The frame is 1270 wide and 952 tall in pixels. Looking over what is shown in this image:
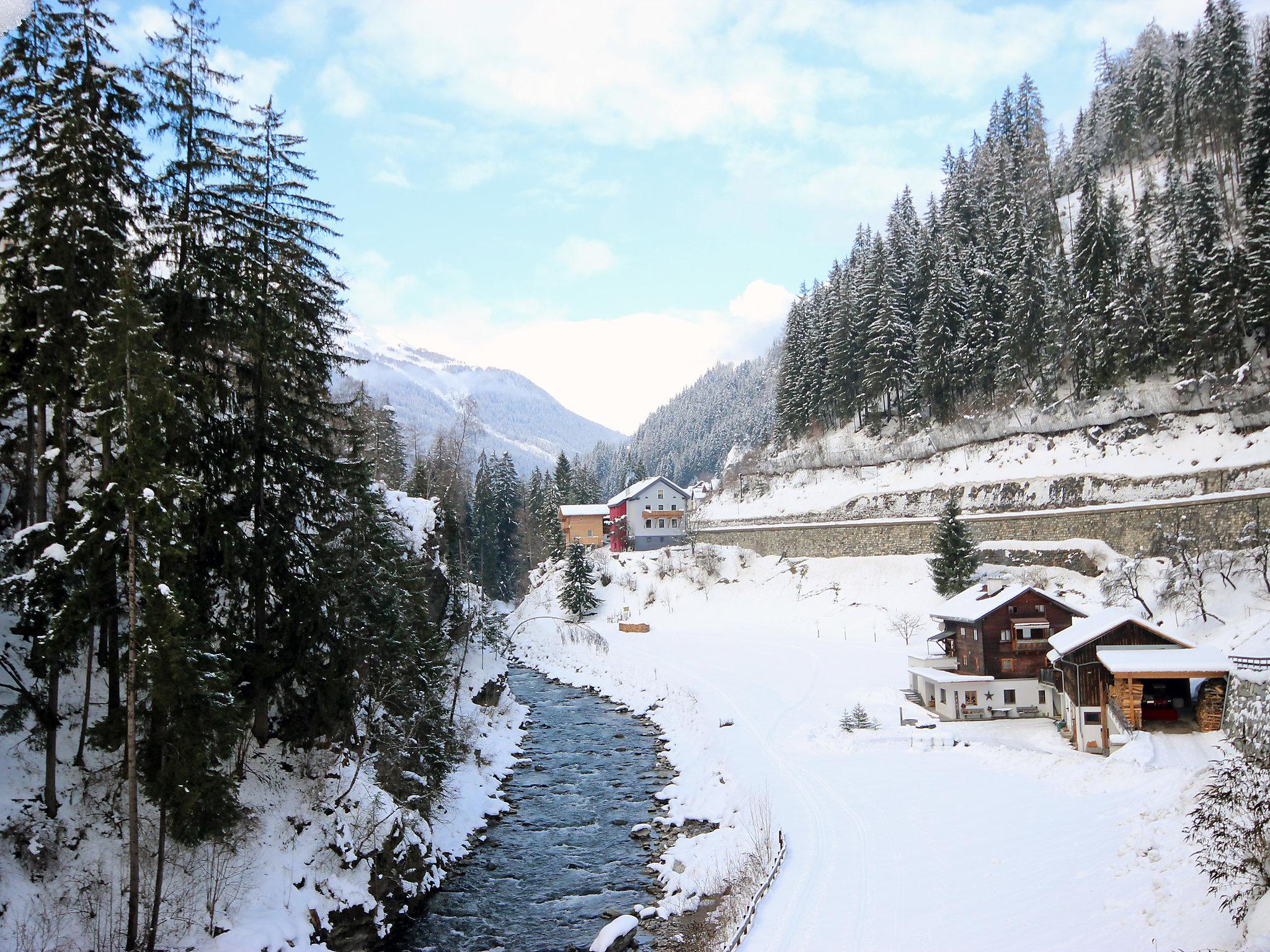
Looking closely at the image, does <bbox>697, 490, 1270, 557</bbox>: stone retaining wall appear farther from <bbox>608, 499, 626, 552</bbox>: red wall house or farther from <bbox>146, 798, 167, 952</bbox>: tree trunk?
<bbox>146, 798, 167, 952</bbox>: tree trunk

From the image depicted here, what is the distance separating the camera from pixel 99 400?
12.6 meters

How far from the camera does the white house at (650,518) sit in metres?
83.9

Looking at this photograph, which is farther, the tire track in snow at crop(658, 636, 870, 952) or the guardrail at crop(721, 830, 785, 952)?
the tire track in snow at crop(658, 636, 870, 952)

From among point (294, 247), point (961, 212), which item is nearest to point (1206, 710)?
point (294, 247)

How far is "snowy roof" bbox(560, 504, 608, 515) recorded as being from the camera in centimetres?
8512

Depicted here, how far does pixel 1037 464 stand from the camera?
4484 cm

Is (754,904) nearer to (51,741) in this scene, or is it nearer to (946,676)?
(51,741)

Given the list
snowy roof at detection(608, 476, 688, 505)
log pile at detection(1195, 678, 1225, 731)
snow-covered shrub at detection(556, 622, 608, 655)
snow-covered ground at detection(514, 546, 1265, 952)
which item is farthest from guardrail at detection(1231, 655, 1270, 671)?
snowy roof at detection(608, 476, 688, 505)

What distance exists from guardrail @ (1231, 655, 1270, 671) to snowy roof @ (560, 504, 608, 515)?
224 feet

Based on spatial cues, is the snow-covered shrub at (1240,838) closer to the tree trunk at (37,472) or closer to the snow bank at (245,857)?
the snow bank at (245,857)

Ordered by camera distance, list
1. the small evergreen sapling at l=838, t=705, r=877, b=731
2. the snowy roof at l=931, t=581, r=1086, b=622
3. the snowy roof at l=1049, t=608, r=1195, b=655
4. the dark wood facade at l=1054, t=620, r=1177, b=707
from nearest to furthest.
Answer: the dark wood facade at l=1054, t=620, r=1177, b=707, the snowy roof at l=1049, t=608, r=1195, b=655, the small evergreen sapling at l=838, t=705, r=877, b=731, the snowy roof at l=931, t=581, r=1086, b=622

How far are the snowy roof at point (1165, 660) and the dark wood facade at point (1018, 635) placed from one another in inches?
237

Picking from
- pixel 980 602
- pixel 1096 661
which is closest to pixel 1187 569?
pixel 980 602

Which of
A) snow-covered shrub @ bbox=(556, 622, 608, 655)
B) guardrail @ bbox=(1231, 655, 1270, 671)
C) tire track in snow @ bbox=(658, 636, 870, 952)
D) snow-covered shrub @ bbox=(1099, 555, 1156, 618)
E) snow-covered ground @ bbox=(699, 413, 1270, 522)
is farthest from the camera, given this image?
snow-covered shrub @ bbox=(556, 622, 608, 655)
